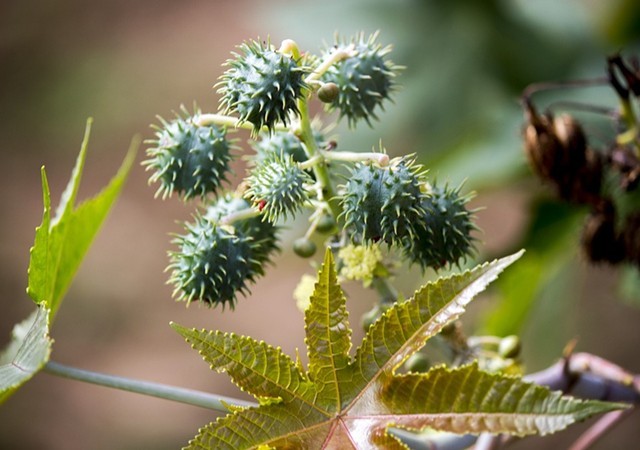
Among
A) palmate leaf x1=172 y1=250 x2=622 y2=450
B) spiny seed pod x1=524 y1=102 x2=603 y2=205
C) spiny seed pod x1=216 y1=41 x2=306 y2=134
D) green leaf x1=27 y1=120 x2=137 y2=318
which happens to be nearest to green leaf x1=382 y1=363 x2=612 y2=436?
palmate leaf x1=172 y1=250 x2=622 y2=450

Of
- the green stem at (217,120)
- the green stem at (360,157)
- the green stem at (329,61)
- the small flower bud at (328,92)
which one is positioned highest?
the green stem at (329,61)

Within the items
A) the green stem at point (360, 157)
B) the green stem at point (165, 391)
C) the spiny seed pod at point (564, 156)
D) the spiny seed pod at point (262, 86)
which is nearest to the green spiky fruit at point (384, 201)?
the green stem at point (360, 157)

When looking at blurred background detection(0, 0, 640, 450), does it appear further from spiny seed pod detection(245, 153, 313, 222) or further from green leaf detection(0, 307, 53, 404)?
green leaf detection(0, 307, 53, 404)

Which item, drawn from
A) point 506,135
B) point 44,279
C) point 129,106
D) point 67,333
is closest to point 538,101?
point 506,135

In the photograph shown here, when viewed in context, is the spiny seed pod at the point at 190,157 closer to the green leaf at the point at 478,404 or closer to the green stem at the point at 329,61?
the green stem at the point at 329,61

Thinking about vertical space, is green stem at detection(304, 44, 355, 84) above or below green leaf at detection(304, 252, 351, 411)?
above

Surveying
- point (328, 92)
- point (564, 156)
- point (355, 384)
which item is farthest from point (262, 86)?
→ point (564, 156)
